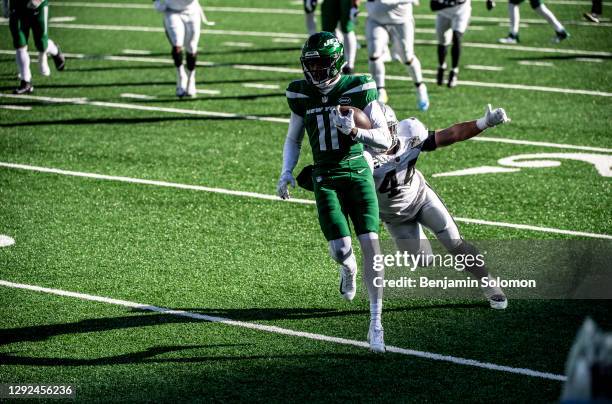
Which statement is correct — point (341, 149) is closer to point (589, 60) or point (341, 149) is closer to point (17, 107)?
point (17, 107)

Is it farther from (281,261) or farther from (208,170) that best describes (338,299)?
(208,170)

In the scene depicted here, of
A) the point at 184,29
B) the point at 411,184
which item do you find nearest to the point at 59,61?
the point at 184,29

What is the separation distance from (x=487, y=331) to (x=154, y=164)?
213 inches

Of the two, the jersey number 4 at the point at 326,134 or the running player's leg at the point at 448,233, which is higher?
the jersey number 4 at the point at 326,134

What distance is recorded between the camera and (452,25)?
1410cm

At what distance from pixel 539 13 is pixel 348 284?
11552 mm

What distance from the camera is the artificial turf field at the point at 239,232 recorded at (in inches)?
231

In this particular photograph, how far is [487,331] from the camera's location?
21.0 feet

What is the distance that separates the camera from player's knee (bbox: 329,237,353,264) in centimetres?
614

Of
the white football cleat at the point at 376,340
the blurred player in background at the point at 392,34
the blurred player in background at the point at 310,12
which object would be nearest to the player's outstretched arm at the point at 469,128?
the white football cleat at the point at 376,340

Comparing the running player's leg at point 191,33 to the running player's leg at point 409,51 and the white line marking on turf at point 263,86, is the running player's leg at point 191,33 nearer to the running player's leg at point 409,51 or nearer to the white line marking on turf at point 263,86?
the white line marking on turf at point 263,86

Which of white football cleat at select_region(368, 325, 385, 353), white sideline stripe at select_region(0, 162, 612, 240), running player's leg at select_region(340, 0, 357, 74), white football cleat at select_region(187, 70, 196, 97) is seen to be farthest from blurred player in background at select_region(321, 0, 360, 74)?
white football cleat at select_region(368, 325, 385, 353)

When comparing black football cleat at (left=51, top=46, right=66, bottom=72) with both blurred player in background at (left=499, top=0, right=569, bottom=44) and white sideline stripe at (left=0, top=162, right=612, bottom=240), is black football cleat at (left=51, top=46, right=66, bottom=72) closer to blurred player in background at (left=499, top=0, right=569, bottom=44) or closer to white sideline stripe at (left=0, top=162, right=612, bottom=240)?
white sideline stripe at (left=0, top=162, right=612, bottom=240)

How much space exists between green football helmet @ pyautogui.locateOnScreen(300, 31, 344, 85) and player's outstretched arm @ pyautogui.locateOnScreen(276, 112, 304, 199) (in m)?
0.36
